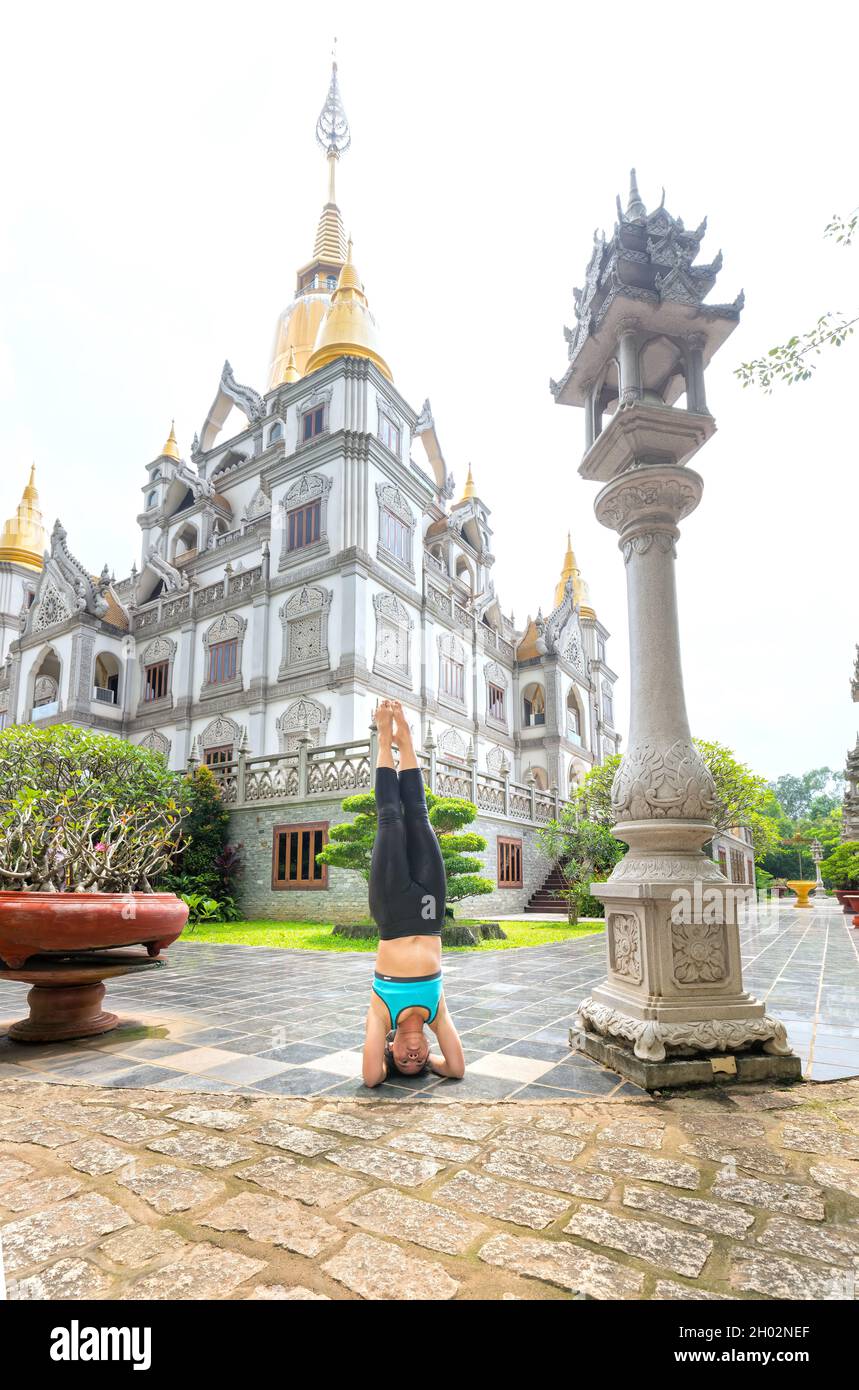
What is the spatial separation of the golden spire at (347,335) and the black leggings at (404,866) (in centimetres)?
1957

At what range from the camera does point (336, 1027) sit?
4539 mm

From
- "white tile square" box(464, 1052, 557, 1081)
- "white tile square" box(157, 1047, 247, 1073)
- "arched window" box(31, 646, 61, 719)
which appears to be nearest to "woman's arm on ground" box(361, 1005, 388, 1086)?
"white tile square" box(464, 1052, 557, 1081)

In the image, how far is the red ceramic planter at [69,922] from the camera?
146 inches

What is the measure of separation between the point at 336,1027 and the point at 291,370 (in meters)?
25.8

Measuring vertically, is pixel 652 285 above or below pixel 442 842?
above

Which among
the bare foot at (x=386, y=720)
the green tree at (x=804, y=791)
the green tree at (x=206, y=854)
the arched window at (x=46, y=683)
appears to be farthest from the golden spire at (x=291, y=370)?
the green tree at (x=804, y=791)

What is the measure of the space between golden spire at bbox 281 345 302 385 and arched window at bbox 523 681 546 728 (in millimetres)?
14039

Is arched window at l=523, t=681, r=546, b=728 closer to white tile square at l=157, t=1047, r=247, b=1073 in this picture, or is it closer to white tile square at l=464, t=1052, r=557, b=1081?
white tile square at l=464, t=1052, r=557, b=1081

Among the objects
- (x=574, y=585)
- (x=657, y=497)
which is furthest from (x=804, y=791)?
(x=657, y=497)

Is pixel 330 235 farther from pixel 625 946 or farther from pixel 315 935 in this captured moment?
pixel 625 946

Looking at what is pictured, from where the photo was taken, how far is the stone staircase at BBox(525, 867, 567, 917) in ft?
59.4

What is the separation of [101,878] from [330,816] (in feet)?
33.6
